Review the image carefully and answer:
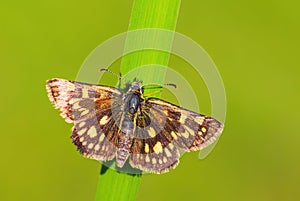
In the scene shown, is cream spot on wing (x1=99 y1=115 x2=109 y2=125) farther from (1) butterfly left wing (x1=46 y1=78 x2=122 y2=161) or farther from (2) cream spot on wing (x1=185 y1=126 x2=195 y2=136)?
(2) cream spot on wing (x1=185 y1=126 x2=195 y2=136)

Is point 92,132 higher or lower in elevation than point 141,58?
lower

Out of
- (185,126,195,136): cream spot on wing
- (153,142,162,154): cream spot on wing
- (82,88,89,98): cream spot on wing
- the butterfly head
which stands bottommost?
(153,142,162,154): cream spot on wing

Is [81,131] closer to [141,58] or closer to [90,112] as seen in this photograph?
[90,112]

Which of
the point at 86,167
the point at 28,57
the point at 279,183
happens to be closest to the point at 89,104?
the point at 86,167

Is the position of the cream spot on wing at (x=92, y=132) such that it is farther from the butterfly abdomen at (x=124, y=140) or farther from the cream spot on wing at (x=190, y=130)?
the cream spot on wing at (x=190, y=130)

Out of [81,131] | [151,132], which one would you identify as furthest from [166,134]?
[81,131]

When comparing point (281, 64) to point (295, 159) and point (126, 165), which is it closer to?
point (295, 159)

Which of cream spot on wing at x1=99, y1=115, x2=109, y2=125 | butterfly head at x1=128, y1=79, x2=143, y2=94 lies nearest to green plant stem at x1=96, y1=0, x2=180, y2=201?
butterfly head at x1=128, y1=79, x2=143, y2=94
